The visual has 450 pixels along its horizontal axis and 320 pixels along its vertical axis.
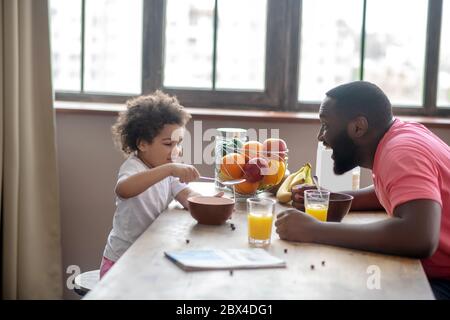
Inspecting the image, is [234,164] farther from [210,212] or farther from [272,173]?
[210,212]

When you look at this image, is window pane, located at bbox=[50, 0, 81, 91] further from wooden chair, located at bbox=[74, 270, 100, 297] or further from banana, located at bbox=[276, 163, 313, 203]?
banana, located at bbox=[276, 163, 313, 203]

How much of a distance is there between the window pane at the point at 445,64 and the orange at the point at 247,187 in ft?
4.14

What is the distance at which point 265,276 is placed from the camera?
1.37 m

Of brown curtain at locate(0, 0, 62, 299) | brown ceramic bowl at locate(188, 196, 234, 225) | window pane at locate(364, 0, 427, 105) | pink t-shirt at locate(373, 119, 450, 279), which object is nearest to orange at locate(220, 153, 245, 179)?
brown ceramic bowl at locate(188, 196, 234, 225)

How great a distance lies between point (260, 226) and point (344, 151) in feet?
1.48

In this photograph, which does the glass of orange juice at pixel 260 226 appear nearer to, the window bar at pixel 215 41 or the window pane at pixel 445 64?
the window bar at pixel 215 41

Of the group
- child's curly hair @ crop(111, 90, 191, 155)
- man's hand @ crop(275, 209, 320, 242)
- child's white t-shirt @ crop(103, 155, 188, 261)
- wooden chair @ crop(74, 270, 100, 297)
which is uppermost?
child's curly hair @ crop(111, 90, 191, 155)

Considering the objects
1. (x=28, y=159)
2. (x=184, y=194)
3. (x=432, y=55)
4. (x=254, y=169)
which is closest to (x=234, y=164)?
(x=254, y=169)

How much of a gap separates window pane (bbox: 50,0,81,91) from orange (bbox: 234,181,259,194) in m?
1.22

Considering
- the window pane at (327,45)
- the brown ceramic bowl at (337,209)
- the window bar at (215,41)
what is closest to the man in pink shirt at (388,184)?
the brown ceramic bowl at (337,209)

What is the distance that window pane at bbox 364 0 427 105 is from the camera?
9.71 ft

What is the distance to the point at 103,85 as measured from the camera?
3070 mm

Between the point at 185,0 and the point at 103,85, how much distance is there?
52cm

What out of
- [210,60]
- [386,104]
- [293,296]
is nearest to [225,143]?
[386,104]
